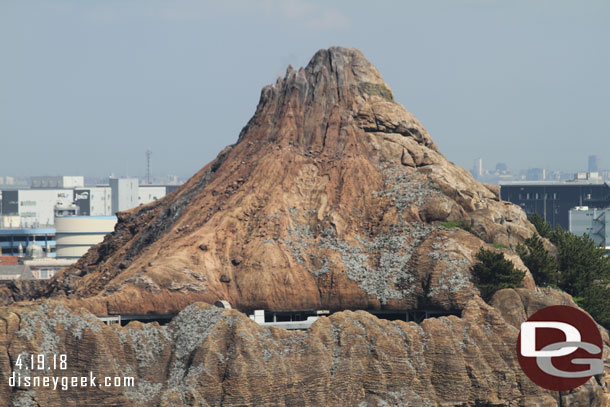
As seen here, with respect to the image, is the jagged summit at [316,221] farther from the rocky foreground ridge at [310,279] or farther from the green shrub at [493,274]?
the green shrub at [493,274]

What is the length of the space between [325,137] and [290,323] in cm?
2818

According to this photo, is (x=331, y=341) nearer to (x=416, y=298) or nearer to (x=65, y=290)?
(x=416, y=298)

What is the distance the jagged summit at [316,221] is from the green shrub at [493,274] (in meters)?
1.38

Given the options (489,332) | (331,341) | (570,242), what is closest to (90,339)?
(331,341)

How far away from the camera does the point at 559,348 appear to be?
350 ft

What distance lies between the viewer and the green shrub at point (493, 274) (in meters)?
114

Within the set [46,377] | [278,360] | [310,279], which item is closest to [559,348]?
[310,279]

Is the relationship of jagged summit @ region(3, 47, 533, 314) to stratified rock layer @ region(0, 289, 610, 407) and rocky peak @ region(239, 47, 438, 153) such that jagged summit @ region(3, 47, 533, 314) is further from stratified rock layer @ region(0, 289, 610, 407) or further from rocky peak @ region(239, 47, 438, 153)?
stratified rock layer @ region(0, 289, 610, 407)

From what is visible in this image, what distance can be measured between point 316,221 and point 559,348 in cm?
3010

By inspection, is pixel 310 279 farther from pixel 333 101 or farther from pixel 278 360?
pixel 333 101

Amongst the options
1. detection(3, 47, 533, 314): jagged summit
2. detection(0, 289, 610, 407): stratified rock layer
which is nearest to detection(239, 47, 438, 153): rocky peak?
detection(3, 47, 533, 314): jagged summit

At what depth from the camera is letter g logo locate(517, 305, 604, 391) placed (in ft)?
352

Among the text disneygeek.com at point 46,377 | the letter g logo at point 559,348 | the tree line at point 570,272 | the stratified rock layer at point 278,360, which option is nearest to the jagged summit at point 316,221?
the tree line at point 570,272

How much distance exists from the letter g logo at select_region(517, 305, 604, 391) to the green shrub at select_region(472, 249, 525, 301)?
175 inches
